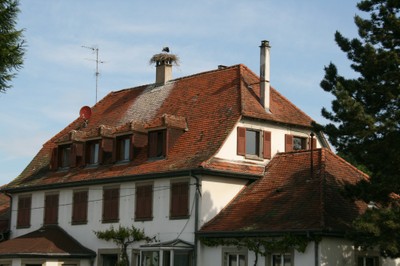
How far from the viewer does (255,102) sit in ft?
118

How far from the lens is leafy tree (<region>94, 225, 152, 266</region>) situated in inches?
1357

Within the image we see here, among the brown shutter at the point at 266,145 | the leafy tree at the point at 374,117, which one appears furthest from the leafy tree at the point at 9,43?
the brown shutter at the point at 266,145

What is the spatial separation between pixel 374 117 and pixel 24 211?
22.3 m

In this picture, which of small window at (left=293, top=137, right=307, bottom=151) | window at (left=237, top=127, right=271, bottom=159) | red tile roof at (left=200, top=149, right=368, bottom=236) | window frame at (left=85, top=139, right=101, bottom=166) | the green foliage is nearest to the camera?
the green foliage

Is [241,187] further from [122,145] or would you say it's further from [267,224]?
[122,145]

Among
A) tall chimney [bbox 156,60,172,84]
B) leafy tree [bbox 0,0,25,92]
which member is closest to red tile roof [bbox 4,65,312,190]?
tall chimney [bbox 156,60,172,84]

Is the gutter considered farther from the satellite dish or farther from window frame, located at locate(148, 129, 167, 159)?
the satellite dish

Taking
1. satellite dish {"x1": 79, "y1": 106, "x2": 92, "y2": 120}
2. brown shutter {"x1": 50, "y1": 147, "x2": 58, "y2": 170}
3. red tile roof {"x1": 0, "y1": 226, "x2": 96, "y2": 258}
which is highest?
satellite dish {"x1": 79, "y1": 106, "x2": 92, "y2": 120}

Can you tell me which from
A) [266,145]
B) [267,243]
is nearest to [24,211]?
[266,145]

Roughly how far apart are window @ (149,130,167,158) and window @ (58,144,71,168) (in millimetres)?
6185

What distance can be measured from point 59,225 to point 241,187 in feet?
34.8

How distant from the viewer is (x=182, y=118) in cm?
3669

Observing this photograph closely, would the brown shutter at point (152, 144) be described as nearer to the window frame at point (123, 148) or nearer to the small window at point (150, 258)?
the window frame at point (123, 148)

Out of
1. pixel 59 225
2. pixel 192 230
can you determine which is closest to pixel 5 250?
pixel 59 225
